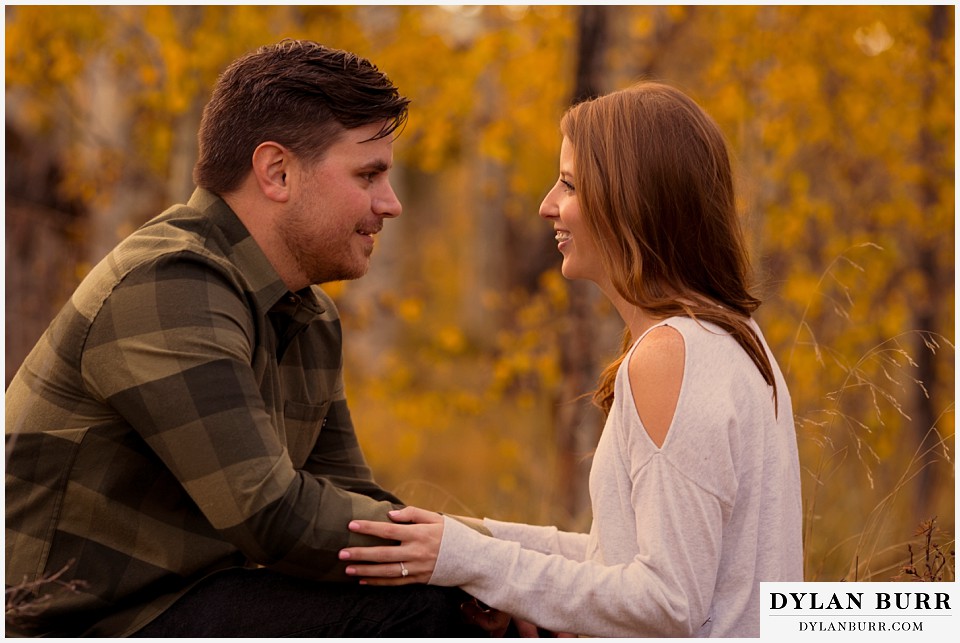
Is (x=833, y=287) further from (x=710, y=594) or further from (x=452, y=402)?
(x=710, y=594)

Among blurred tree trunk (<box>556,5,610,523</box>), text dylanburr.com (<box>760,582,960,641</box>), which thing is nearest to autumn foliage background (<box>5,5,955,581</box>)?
blurred tree trunk (<box>556,5,610,523</box>)

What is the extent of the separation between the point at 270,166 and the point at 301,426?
654mm

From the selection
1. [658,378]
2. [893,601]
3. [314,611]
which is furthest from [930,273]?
[314,611]

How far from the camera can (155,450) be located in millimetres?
2094

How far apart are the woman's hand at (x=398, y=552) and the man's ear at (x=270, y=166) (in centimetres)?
79

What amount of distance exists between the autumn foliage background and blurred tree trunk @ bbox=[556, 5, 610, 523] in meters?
0.01

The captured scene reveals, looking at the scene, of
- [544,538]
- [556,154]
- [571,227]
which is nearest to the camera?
[571,227]

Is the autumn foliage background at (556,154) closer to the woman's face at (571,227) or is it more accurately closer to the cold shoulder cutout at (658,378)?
the woman's face at (571,227)

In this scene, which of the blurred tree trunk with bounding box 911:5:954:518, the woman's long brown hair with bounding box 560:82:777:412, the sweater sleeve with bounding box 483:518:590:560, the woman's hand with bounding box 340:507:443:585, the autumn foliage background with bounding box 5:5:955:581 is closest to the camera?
the woman's hand with bounding box 340:507:443:585

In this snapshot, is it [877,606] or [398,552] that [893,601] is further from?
[398,552]

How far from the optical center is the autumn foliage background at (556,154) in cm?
568

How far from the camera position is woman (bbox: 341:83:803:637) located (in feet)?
6.70

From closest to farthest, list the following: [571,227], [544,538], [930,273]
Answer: [571,227] < [544,538] < [930,273]

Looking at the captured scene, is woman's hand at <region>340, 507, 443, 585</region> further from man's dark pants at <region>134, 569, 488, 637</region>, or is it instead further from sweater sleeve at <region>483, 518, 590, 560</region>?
sweater sleeve at <region>483, 518, 590, 560</region>
